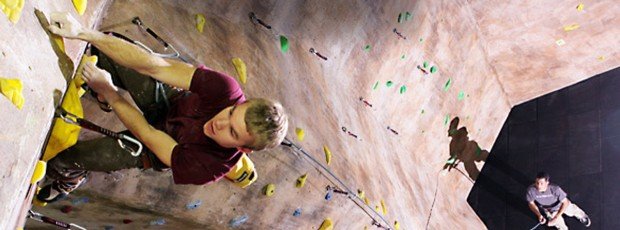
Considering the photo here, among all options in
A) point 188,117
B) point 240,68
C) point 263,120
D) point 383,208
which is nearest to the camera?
point 263,120

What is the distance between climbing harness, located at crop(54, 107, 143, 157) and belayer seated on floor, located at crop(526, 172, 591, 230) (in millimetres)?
5176

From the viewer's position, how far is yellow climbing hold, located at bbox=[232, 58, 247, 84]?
3445 millimetres

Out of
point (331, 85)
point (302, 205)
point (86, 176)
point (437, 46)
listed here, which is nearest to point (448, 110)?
point (437, 46)

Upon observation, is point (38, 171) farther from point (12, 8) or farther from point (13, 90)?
point (12, 8)

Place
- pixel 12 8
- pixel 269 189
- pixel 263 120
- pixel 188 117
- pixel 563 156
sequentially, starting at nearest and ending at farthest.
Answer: pixel 12 8, pixel 263 120, pixel 188 117, pixel 269 189, pixel 563 156

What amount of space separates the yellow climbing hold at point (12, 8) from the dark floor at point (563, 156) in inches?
241

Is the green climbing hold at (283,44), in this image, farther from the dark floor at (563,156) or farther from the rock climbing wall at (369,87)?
the dark floor at (563,156)

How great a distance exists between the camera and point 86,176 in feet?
9.47

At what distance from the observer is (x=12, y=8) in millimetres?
1931

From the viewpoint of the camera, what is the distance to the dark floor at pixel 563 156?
6836mm

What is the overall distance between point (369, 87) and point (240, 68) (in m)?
2.11

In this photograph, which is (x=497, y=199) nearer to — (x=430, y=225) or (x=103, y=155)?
(x=430, y=225)

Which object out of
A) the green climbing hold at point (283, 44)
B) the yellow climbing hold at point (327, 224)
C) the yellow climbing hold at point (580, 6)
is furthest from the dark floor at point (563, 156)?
the green climbing hold at point (283, 44)

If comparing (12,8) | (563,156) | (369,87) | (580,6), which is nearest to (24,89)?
A: (12,8)
